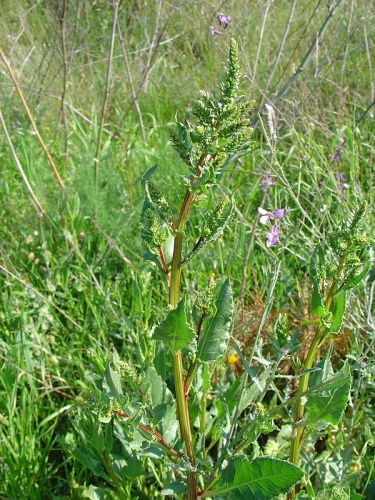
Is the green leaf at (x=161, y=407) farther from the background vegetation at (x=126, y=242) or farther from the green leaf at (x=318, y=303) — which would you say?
the green leaf at (x=318, y=303)

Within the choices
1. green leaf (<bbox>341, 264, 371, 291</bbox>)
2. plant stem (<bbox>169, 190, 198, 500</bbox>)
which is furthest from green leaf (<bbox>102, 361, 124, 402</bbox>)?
green leaf (<bbox>341, 264, 371, 291</bbox>)

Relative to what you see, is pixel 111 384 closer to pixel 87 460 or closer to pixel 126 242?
pixel 87 460

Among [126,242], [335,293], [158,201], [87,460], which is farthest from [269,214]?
[126,242]

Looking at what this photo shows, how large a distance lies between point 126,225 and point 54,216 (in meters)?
0.34

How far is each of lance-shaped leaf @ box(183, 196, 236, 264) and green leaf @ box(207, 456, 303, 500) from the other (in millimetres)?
402

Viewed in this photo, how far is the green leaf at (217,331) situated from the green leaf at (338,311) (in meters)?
0.19

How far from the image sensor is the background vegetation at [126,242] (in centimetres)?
147

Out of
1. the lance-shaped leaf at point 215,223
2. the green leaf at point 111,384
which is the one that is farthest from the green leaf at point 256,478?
the lance-shaped leaf at point 215,223

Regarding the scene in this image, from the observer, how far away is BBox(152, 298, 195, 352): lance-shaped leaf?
2.90 feet

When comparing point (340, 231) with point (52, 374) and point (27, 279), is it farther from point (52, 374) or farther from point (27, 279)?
point (27, 279)

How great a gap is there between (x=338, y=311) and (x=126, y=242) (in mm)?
1405

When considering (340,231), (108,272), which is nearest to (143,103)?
(108,272)

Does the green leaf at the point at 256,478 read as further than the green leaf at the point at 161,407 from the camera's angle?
No

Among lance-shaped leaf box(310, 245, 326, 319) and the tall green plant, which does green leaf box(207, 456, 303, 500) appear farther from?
lance-shaped leaf box(310, 245, 326, 319)
